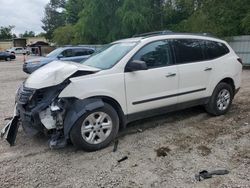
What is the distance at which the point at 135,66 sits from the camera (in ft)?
15.0

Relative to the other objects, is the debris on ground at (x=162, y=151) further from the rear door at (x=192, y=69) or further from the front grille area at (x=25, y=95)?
the front grille area at (x=25, y=95)

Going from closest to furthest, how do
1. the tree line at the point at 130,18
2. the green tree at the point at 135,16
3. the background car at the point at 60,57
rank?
the background car at the point at 60,57
the tree line at the point at 130,18
the green tree at the point at 135,16

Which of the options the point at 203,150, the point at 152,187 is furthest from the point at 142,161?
the point at 203,150

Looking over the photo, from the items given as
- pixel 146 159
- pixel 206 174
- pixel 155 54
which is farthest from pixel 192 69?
pixel 206 174

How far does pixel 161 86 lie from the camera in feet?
16.4

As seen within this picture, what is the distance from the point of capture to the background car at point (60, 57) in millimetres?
12717

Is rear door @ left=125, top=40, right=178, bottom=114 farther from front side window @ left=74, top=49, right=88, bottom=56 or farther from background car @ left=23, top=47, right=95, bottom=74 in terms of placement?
front side window @ left=74, top=49, right=88, bottom=56

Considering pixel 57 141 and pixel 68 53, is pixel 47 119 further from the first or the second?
pixel 68 53

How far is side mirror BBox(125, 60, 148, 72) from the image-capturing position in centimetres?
454

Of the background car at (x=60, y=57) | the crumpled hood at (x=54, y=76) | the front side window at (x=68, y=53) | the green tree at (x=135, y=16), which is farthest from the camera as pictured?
the green tree at (x=135, y=16)

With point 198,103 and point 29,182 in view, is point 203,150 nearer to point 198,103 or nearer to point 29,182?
point 198,103

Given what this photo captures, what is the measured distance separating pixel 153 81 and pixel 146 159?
4.71 feet

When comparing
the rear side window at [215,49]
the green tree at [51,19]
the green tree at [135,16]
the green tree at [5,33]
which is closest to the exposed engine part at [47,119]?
the rear side window at [215,49]

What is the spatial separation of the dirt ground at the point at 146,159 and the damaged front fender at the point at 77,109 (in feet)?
1.61
